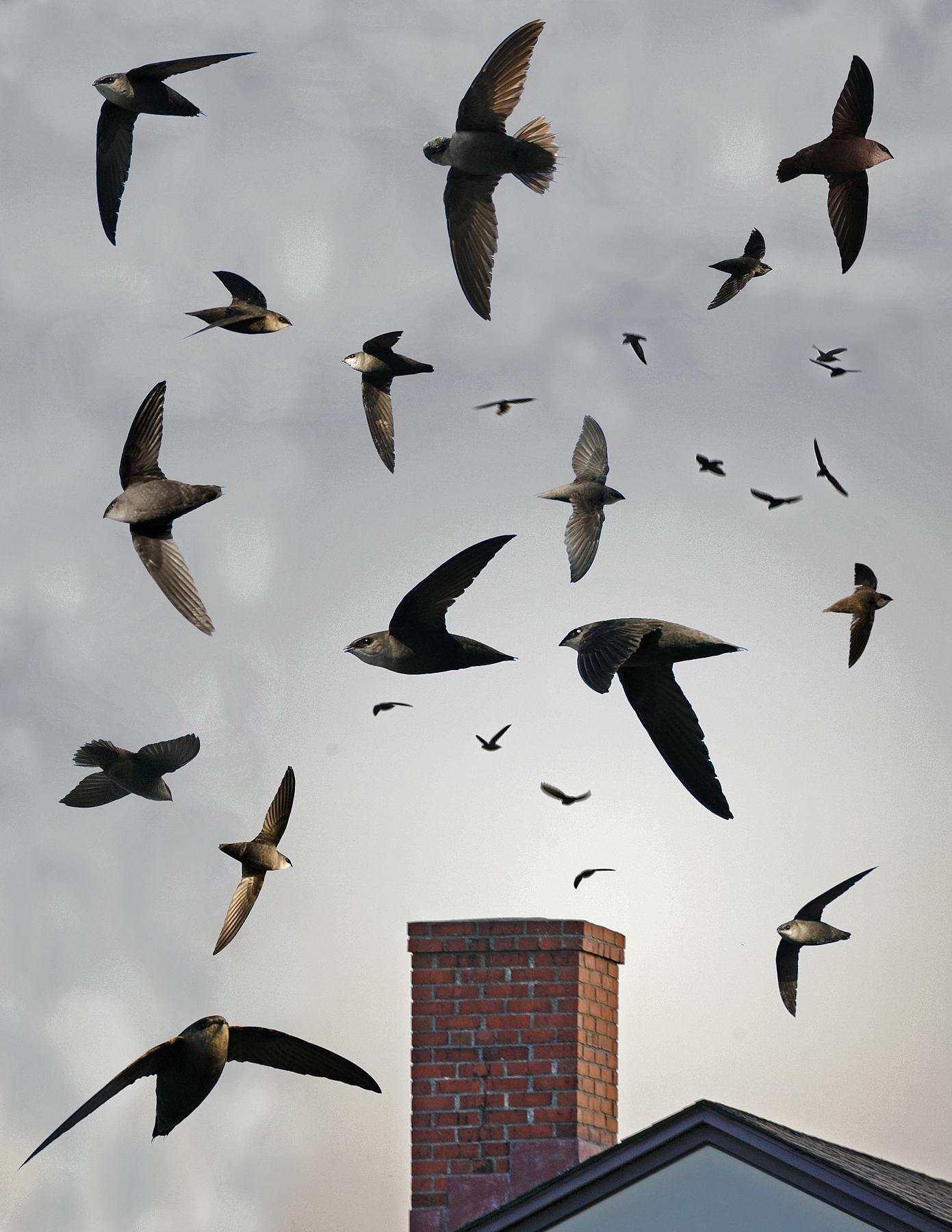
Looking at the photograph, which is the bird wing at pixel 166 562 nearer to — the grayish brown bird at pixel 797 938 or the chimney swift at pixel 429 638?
the chimney swift at pixel 429 638

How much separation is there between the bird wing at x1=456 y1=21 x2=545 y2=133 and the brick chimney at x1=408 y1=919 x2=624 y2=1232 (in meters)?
5.54

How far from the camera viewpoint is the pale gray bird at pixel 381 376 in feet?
30.0

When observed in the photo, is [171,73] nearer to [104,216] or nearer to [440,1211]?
[104,216]

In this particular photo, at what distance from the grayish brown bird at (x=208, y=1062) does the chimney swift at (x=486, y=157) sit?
123 inches

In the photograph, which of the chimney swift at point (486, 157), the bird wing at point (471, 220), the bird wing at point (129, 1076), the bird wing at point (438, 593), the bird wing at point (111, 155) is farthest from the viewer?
the bird wing at point (111, 155)

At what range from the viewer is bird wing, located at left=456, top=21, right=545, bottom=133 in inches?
311

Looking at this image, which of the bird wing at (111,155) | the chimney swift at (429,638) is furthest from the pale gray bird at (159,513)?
the bird wing at (111,155)

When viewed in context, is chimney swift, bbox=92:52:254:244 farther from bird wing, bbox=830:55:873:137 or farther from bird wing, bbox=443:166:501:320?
bird wing, bbox=830:55:873:137

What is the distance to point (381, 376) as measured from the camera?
364 inches

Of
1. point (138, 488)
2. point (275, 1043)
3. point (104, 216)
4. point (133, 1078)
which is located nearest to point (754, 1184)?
point (275, 1043)

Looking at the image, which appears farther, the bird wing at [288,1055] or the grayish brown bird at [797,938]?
the grayish brown bird at [797,938]

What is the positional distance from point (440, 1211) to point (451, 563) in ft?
17.3

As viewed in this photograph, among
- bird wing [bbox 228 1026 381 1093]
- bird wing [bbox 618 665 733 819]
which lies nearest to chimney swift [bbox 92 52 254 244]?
bird wing [bbox 618 665 733 819]

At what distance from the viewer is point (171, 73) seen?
337 inches
